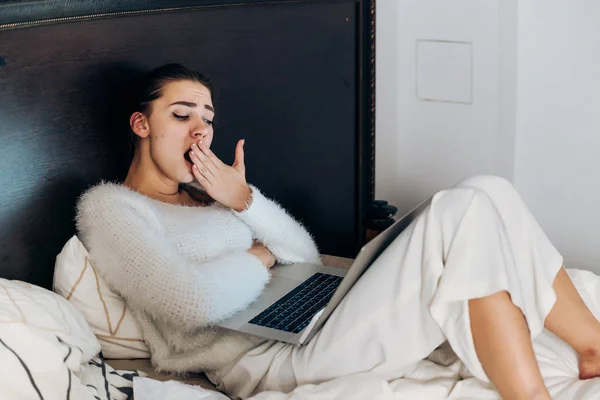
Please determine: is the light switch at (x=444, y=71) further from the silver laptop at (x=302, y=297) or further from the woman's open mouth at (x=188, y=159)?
the woman's open mouth at (x=188, y=159)

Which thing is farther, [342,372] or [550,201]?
[550,201]

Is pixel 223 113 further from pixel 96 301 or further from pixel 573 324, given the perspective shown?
pixel 573 324

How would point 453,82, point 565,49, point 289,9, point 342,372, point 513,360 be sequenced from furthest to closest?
point 453,82 < point 565,49 < point 289,9 < point 342,372 < point 513,360

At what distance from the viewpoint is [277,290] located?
6.23ft

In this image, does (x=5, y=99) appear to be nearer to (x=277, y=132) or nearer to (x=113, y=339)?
(x=113, y=339)

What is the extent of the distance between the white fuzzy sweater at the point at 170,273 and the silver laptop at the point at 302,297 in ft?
0.12

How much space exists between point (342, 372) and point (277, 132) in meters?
0.98

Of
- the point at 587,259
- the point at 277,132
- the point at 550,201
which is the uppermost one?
the point at 277,132

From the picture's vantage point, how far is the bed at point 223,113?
5.41 feet

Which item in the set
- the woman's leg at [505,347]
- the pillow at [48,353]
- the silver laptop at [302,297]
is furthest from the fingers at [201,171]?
the woman's leg at [505,347]

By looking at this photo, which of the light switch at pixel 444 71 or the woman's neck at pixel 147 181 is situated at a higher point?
the light switch at pixel 444 71

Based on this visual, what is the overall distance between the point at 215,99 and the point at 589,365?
3.69 feet

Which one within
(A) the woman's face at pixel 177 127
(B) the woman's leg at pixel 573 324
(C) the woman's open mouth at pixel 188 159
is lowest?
(B) the woman's leg at pixel 573 324

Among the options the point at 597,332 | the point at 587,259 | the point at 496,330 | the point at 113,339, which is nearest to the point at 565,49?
the point at 587,259
